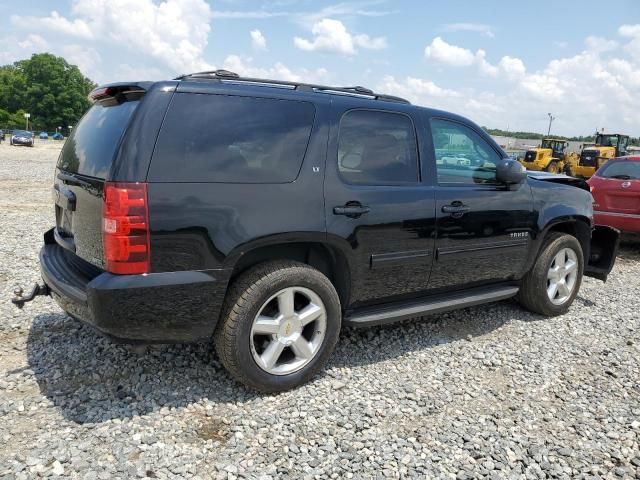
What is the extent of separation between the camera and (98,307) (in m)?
2.76

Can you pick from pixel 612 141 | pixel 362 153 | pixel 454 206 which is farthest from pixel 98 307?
pixel 612 141

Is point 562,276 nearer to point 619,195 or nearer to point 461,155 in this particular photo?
point 461,155

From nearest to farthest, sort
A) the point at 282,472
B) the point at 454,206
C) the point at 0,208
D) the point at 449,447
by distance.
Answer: the point at 282,472 < the point at 449,447 < the point at 454,206 < the point at 0,208

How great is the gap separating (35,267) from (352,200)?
412cm

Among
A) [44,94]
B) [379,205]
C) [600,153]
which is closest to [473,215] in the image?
[379,205]

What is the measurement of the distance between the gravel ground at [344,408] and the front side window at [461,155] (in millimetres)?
1356

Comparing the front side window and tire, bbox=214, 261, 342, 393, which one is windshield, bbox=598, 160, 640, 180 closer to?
the front side window

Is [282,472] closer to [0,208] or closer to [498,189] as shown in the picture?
[498,189]

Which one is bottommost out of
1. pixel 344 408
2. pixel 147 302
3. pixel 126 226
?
pixel 344 408

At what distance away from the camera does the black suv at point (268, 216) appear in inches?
111

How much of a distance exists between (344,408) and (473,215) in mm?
1835

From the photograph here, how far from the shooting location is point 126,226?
272 cm

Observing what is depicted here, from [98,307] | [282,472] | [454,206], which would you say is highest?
[454,206]

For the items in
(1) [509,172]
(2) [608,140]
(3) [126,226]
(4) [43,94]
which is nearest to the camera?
(3) [126,226]
